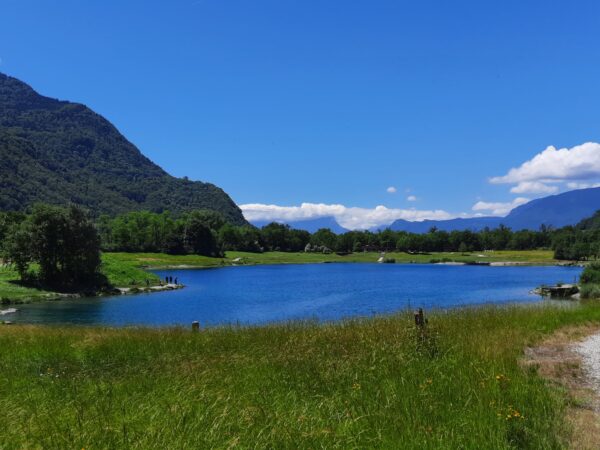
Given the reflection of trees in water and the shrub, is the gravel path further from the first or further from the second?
the shrub

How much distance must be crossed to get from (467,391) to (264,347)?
220 inches

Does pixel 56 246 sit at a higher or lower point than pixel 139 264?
higher

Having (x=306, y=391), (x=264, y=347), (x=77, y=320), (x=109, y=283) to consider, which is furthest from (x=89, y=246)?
(x=306, y=391)

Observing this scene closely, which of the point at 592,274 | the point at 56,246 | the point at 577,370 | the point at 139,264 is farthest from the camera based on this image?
the point at 139,264

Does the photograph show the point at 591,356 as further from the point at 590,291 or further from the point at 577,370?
the point at 590,291

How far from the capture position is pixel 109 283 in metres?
65.4

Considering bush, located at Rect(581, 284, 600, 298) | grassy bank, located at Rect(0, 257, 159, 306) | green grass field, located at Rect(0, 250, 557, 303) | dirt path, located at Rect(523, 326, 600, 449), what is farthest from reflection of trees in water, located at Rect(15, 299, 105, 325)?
bush, located at Rect(581, 284, 600, 298)

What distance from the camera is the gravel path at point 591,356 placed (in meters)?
9.91

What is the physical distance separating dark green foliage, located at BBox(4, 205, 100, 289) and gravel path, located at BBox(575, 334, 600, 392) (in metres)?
57.3

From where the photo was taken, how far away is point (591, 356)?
462 inches

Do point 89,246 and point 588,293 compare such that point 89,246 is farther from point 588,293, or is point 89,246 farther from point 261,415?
point 261,415

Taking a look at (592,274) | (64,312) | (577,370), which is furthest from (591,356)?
(592,274)

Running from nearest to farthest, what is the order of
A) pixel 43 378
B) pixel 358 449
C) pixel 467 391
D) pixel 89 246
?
pixel 358 449
pixel 467 391
pixel 43 378
pixel 89 246

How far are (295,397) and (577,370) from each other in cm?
704
